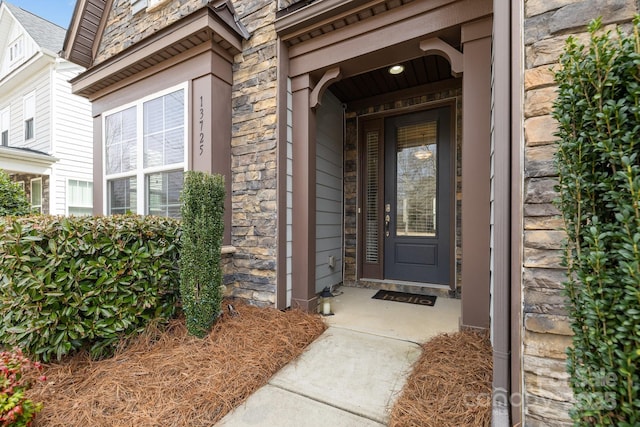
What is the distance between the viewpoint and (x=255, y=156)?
2.86m

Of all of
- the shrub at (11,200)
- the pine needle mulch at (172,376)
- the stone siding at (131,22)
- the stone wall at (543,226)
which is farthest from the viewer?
the shrub at (11,200)

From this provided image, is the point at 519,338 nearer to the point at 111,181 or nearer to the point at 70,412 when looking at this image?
the point at 70,412

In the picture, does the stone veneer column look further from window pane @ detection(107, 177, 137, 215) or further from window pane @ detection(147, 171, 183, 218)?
window pane @ detection(107, 177, 137, 215)

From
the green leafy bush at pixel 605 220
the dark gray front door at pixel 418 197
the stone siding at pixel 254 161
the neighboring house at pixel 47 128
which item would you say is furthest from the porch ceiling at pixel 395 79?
the neighboring house at pixel 47 128

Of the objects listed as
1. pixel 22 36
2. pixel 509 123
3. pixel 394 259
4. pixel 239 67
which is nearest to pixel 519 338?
pixel 509 123

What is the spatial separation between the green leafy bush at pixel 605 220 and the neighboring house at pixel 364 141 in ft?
0.94

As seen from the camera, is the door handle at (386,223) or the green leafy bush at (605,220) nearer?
the green leafy bush at (605,220)

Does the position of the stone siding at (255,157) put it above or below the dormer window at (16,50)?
below

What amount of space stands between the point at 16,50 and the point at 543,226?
13044 millimetres

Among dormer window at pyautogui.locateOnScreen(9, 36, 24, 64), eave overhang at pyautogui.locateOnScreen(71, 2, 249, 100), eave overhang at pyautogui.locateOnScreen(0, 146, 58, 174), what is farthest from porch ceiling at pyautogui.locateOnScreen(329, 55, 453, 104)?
dormer window at pyautogui.locateOnScreen(9, 36, 24, 64)

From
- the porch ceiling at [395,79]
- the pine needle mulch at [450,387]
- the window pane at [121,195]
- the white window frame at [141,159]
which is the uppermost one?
the porch ceiling at [395,79]

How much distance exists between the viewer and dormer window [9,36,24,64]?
26.2ft

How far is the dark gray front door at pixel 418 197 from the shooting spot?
363 centimetres

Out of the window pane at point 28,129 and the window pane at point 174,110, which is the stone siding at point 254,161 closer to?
the window pane at point 174,110
